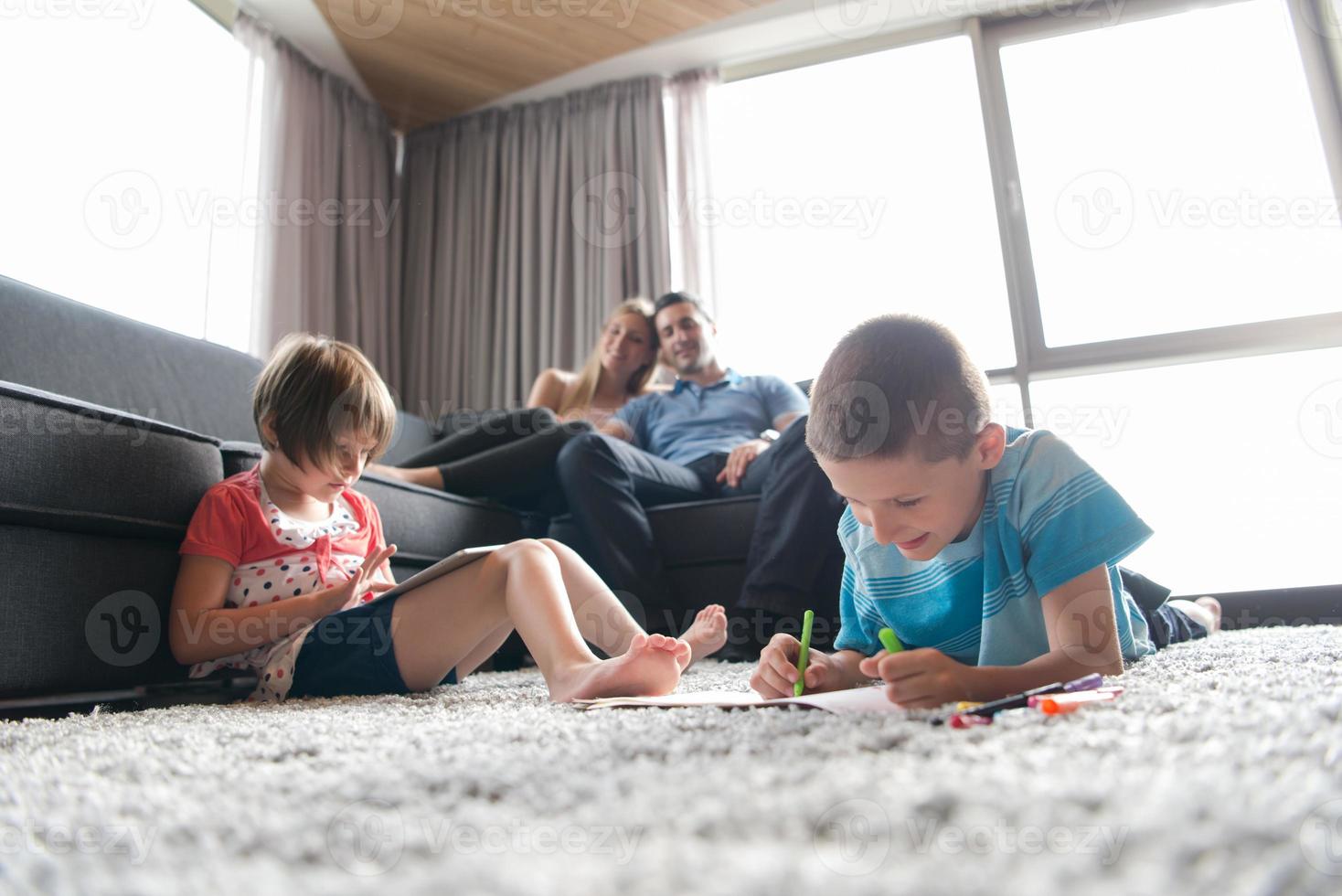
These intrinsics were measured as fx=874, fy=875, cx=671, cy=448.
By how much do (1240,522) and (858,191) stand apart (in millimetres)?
1660

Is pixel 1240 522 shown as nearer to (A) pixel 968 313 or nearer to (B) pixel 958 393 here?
(A) pixel 968 313

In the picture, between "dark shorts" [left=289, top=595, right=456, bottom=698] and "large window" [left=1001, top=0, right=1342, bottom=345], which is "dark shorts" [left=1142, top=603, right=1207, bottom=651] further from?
"large window" [left=1001, top=0, right=1342, bottom=345]

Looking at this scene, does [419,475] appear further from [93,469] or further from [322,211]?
[322,211]

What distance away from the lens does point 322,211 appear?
10.3 ft

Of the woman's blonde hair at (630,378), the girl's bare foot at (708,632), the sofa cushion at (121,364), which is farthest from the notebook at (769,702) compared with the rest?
the woman's blonde hair at (630,378)

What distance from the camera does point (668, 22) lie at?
3.06 metres

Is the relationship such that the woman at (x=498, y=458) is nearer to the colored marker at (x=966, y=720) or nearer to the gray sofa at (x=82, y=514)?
the gray sofa at (x=82, y=514)

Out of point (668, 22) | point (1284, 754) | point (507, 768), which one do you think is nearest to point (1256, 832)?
point (1284, 754)

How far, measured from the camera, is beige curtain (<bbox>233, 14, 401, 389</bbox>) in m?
2.88

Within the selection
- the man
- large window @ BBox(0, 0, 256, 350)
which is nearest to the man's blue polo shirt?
the man

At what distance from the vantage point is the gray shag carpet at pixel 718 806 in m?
0.29

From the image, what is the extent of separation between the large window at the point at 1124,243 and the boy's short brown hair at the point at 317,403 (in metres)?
2.07

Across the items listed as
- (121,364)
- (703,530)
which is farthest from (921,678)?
(121,364)

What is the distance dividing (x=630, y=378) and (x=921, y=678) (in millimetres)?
2123
